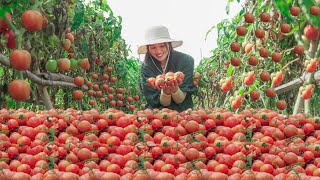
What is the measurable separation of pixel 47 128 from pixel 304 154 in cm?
108

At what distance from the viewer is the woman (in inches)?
136

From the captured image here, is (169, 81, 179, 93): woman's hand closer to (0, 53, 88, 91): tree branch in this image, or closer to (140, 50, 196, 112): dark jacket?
(140, 50, 196, 112): dark jacket

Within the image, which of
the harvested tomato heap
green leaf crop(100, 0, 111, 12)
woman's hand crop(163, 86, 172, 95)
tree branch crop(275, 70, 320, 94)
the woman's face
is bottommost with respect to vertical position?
the harvested tomato heap

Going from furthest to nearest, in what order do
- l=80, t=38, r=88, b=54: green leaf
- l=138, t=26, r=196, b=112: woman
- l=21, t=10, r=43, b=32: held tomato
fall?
l=80, t=38, r=88, b=54: green leaf → l=138, t=26, r=196, b=112: woman → l=21, t=10, r=43, b=32: held tomato

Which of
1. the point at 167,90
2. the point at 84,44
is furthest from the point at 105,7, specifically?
the point at 167,90

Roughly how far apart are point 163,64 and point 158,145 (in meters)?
1.81

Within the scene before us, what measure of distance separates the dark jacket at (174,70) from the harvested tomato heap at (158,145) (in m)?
1.27

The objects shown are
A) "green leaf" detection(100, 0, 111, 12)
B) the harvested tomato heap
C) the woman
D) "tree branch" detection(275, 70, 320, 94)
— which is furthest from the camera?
"green leaf" detection(100, 0, 111, 12)

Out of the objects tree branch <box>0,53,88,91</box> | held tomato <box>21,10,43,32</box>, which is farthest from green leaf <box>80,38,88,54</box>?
held tomato <box>21,10,43,32</box>

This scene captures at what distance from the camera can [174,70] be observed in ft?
11.6

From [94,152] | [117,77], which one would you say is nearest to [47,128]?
[94,152]

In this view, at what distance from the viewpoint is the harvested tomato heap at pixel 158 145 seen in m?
→ 1.65

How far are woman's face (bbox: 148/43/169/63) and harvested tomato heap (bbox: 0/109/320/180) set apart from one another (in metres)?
1.38

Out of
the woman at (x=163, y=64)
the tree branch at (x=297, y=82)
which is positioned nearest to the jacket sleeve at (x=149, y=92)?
the woman at (x=163, y=64)
